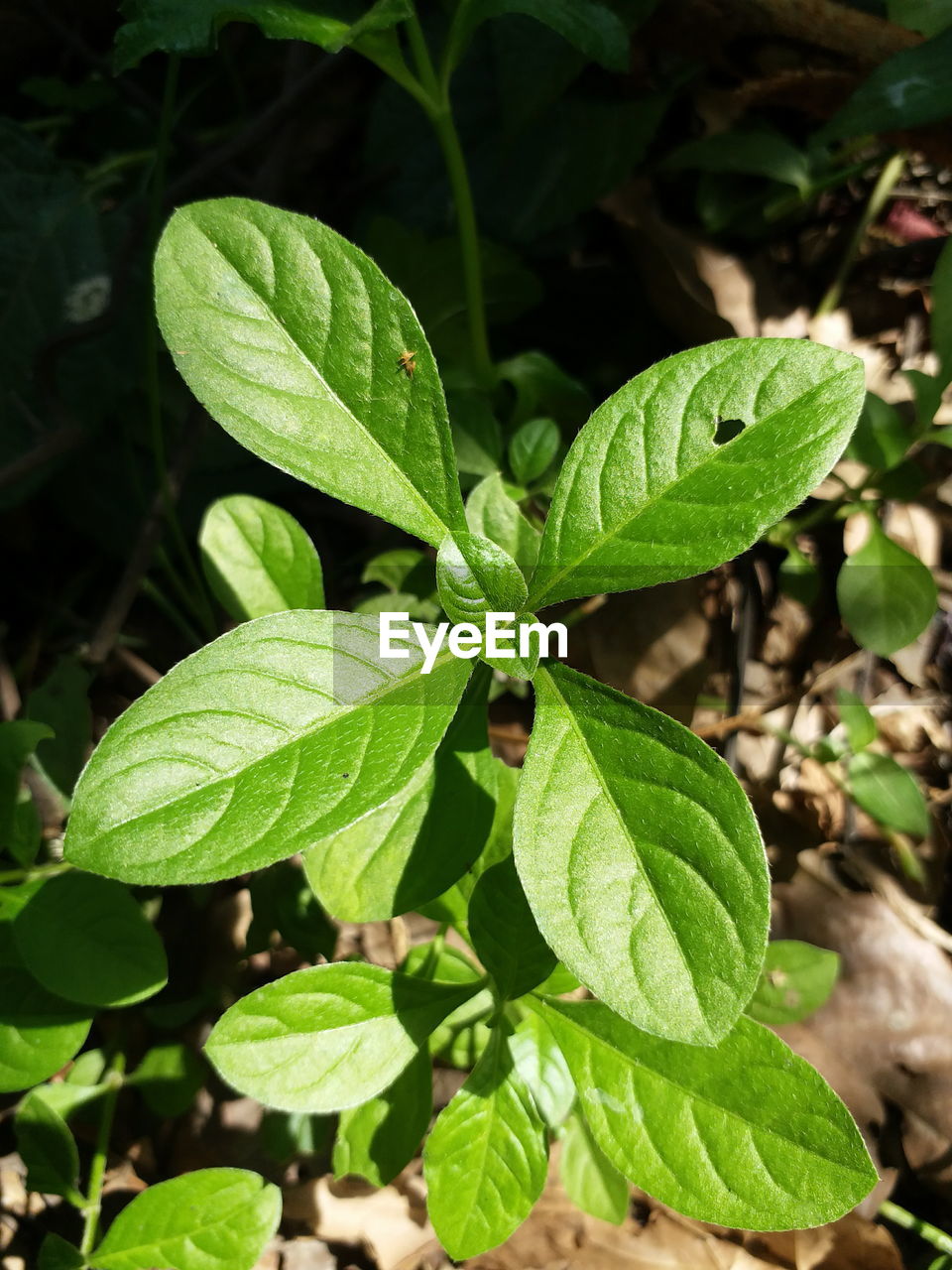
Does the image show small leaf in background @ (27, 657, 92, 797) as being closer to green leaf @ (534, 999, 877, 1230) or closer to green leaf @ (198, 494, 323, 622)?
green leaf @ (198, 494, 323, 622)

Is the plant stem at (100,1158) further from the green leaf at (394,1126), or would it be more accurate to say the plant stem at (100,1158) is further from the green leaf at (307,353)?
the green leaf at (307,353)

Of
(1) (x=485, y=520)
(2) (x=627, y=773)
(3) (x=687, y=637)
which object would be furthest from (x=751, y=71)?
(2) (x=627, y=773)

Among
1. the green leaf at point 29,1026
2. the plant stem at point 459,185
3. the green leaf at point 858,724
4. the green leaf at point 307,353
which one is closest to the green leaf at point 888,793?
the green leaf at point 858,724

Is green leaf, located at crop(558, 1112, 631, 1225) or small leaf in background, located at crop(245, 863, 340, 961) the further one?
small leaf in background, located at crop(245, 863, 340, 961)

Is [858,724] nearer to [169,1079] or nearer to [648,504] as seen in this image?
[648,504]

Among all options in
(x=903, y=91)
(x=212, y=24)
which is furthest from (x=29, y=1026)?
(x=903, y=91)

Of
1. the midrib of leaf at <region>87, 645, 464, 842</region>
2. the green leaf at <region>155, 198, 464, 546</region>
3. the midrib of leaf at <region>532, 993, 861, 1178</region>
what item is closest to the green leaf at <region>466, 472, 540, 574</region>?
the green leaf at <region>155, 198, 464, 546</region>

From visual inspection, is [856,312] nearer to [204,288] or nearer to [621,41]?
[621,41]
